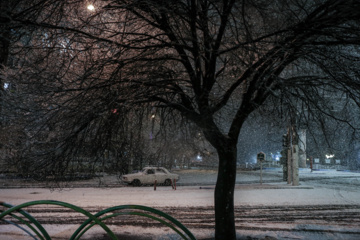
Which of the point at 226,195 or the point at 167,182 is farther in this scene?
the point at 167,182

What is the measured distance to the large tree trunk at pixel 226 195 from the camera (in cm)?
Answer: 631

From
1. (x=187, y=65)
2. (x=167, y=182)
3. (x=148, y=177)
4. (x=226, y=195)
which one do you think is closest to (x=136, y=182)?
(x=148, y=177)

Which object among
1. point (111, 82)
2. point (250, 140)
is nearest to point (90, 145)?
point (111, 82)

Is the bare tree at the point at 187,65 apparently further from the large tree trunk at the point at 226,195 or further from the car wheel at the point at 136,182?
the car wheel at the point at 136,182

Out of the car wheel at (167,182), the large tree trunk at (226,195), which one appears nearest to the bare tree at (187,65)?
the large tree trunk at (226,195)

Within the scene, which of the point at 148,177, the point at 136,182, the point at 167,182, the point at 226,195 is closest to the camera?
the point at 226,195

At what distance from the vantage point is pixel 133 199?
13438 mm

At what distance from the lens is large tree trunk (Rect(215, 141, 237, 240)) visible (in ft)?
20.7

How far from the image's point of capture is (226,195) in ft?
Answer: 20.8

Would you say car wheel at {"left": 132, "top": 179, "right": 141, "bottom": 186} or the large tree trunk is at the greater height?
the large tree trunk

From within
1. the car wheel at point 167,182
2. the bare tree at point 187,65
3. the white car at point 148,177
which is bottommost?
the car wheel at point 167,182

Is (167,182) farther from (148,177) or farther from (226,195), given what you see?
(226,195)

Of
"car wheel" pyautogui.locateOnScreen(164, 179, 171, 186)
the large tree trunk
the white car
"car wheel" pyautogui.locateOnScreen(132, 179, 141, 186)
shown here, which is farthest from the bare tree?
"car wheel" pyautogui.locateOnScreen(164, 179, 171, 186)

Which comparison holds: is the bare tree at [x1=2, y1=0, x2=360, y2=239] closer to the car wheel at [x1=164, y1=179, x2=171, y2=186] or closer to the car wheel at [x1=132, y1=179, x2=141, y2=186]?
the car wheel at [x1=132, y1=179, x2=141, y2=186]
